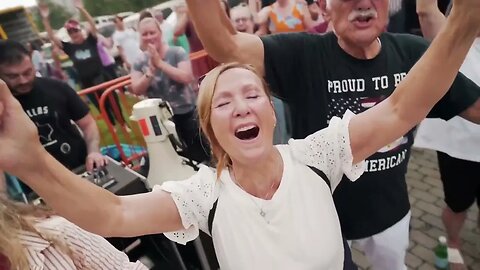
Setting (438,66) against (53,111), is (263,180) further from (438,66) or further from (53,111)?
(53,111)

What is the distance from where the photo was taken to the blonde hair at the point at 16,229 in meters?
0.96

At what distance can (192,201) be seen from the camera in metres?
1.07

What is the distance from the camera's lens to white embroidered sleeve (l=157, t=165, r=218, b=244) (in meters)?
1.07

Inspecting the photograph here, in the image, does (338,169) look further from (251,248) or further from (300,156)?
(251,248)

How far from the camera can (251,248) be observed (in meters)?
1.04

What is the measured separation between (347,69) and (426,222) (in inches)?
74.6

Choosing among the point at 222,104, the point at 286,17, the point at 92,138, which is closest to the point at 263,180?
the point at 222,104

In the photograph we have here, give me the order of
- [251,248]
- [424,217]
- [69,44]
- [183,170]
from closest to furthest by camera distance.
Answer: [251,248]
[183,170]
[424,217]
[69,44]

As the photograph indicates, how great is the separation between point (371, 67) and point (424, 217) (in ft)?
6.21

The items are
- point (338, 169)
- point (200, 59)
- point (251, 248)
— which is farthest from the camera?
point (200, 59)

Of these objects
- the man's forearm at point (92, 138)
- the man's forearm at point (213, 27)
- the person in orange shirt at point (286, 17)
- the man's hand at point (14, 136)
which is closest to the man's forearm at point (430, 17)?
the man's forearm at point (213, 27)

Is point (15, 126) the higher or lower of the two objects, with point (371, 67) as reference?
higher

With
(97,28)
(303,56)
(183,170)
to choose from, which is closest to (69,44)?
(97,28)

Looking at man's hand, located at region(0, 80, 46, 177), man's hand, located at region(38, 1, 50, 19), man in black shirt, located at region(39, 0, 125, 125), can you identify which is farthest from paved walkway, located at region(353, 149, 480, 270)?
man's hand, located at region(38, 1, 50, 19)
